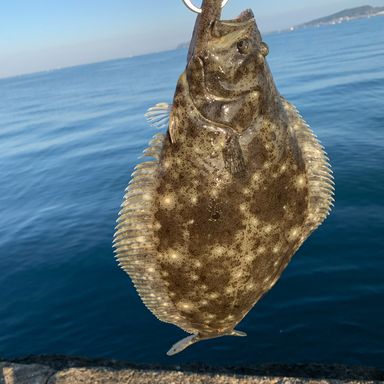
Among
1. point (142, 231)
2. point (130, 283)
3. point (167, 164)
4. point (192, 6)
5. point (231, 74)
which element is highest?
point (192, 6)

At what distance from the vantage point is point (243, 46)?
8.20ft

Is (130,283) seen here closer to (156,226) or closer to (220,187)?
(156,226)

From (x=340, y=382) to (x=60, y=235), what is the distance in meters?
11.5

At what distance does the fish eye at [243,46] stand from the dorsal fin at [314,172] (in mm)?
646

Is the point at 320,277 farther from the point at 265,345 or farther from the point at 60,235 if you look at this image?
the point at 60,235

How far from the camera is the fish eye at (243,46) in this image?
2.50 meters

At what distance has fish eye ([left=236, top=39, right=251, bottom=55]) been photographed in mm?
2496

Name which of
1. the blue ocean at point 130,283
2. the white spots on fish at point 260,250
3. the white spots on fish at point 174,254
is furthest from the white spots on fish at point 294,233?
the blue ocean at point 130,283

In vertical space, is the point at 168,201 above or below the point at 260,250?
above

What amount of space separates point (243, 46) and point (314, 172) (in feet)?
3.76

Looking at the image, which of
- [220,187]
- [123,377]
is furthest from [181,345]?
Answer: [123,377]

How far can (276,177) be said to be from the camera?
276 centimetres

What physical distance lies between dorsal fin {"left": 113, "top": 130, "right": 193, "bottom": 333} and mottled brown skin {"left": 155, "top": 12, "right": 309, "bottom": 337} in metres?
0.06

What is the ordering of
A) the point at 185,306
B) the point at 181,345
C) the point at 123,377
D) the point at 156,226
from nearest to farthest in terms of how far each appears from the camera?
the point at 156,226 → the point at 185,306 → the point at 181,345 → the point at 123,377
